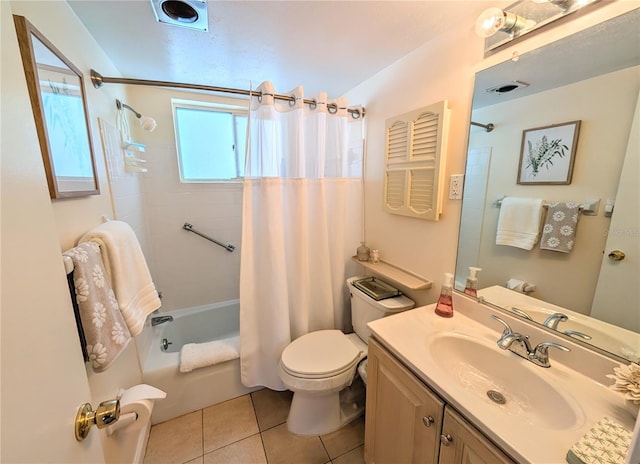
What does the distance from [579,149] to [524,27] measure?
51 cm

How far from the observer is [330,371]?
4.45ft

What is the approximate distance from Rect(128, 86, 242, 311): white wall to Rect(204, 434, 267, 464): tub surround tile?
1272 mm

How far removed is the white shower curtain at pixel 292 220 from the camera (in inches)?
59.8

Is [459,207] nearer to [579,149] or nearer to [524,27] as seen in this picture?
[579,149]

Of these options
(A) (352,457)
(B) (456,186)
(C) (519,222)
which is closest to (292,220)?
(B) (456,186)

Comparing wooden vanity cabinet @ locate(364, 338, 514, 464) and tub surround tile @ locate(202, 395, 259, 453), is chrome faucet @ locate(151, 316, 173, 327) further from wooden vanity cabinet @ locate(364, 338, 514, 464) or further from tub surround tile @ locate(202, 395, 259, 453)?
wooden vanity cabinet @ locate(364, 338, 514, 464)

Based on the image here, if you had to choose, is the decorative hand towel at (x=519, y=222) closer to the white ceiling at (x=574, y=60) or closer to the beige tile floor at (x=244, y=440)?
the white ceiling at (x=574, y=60)

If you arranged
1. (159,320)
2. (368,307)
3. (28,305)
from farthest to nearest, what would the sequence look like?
(159,320)
(368,307)
(28,305)

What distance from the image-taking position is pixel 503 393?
36.1 inches

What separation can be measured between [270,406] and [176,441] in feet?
1.83

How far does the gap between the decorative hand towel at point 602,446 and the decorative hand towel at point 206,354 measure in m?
1.64

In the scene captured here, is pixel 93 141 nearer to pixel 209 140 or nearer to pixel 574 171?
pixel 209 140

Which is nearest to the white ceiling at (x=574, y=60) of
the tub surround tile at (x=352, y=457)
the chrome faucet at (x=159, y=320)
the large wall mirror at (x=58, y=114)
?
the large wall mirror at (x=58, y=114)

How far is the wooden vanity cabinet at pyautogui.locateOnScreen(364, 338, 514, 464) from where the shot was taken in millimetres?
730
